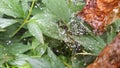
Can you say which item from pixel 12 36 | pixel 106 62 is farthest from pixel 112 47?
pixel 12 36

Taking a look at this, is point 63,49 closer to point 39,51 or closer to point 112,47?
point 39,51

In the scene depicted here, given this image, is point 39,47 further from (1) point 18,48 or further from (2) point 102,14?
(2) point 102,14

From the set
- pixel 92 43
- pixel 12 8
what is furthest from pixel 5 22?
pixel 92 43

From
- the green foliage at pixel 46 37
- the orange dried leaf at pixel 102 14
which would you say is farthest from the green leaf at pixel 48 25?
the orange dried leaf at pixel 102 14

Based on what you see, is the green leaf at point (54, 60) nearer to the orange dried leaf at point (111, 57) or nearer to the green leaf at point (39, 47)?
the green leaf at point (39, 47)

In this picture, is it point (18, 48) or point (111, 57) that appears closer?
point (111, 57)
